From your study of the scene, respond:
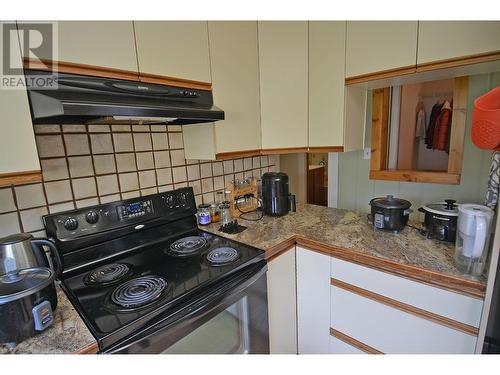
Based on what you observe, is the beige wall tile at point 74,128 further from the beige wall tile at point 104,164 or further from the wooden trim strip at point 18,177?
the wooden trim strip at point 18,177

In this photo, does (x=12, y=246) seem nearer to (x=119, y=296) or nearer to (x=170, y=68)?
(x=119, y=296)

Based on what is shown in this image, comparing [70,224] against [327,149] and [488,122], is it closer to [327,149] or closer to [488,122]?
[327,149]

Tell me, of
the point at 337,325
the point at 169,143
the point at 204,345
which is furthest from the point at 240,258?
the point at 169,143

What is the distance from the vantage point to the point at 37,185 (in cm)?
102

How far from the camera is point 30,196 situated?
101cm

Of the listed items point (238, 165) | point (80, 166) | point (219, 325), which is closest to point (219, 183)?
point (238, 165)

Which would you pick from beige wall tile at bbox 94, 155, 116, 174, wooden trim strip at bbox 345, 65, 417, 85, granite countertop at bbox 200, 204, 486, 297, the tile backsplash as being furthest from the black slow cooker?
beige wall tile at bbox 94, 155, 116, 174

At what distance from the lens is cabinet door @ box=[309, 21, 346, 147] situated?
137 centimetres

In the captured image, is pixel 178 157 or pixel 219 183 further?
pixel 219 183

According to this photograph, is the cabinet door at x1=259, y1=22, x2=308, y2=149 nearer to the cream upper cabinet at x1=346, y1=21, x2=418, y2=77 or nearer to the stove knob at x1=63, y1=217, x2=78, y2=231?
the cream upper cabinet at x1=346, y1=21, x2=418, y2=77

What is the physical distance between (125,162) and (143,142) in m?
0.14

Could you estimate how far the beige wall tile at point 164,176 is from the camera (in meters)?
1.39

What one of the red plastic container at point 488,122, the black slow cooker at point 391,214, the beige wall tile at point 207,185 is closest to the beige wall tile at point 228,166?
the beige wall tile at point 207,185
